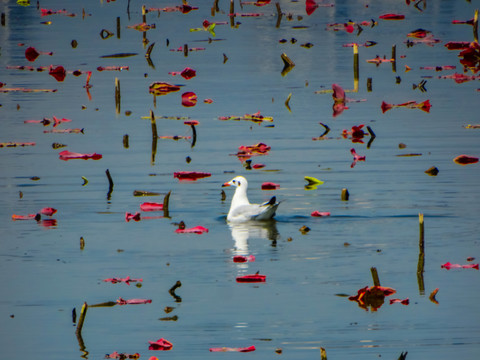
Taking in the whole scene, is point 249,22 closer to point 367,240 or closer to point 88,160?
point 88,160

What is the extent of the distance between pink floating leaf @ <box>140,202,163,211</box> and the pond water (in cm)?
14

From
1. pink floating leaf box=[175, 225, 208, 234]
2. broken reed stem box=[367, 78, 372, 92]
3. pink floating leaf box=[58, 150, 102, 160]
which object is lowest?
pink floating leaf box=[175, 225, 208, 234]

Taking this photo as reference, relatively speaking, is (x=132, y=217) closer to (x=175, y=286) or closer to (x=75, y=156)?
(x=175, y=286)

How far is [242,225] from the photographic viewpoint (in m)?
16.8

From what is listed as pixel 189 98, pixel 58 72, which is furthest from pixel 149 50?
pixel 189 98

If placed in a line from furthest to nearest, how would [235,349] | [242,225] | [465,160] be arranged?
[465,160] < [242,225] < [235,349]

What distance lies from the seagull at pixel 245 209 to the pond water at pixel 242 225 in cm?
19

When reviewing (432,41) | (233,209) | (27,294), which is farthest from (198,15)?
(27,294)

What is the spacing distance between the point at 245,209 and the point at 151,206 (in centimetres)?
144

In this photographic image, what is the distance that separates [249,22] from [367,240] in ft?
104

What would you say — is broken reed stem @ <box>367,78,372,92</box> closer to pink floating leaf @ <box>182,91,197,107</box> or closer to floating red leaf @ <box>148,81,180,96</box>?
pink floating leaf @ <box>182,91,197,107</box>

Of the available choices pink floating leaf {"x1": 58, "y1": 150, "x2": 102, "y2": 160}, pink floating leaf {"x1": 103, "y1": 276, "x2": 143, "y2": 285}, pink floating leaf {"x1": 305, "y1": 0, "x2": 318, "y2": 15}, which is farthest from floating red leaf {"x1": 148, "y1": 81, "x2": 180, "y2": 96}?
pink floating leaf {"x1": 305, "y1": 0, "x2": 318, "y2": 15}

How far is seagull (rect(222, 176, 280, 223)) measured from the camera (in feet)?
54.4

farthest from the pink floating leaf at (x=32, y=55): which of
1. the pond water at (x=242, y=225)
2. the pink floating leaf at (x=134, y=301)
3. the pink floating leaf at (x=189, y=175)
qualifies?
the pink floating leaf at (x=134, y=301)
